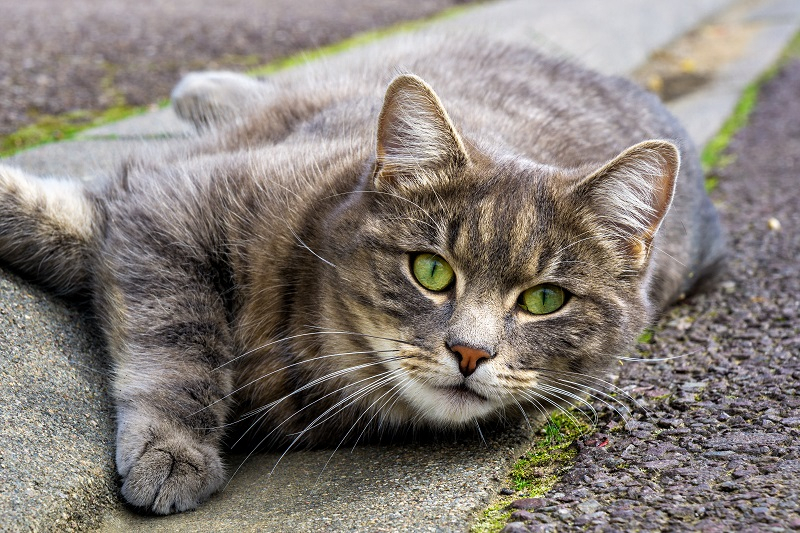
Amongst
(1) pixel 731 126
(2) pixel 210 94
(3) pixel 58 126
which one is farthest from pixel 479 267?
(1) pixel 731 126

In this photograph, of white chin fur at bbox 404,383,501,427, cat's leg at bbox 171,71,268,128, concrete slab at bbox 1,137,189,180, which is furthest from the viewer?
cat's leg at bbox 171,71,268,128

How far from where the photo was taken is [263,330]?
2.54 metres

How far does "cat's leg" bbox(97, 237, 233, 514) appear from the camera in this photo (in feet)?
7.07

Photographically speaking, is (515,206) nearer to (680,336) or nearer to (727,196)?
(680,336)

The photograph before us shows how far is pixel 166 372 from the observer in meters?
2.38

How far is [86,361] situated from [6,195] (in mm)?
567

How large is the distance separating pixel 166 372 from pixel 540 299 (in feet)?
3.38

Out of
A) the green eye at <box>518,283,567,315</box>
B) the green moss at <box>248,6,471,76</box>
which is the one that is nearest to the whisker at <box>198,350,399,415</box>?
the green eye at <box>518,283,567,315</box>

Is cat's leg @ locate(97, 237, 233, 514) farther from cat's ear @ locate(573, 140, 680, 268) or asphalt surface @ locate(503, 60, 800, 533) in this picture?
cat's ear @ locate(573, 140, 680, 268)

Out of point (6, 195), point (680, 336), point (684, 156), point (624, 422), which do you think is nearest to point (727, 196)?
point (684, 156)

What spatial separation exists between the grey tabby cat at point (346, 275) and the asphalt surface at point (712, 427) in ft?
0.80

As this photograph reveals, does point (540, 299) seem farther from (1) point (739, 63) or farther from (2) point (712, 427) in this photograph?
(1) point (739, 63)

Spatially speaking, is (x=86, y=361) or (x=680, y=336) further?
(x=680, y=336)

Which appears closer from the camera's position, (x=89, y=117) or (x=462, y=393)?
(x=462, y=393)
